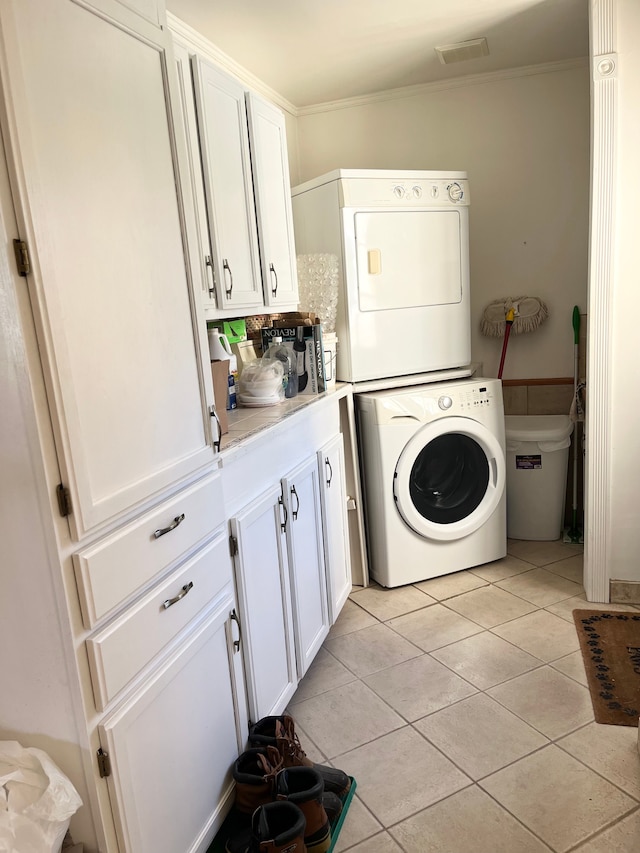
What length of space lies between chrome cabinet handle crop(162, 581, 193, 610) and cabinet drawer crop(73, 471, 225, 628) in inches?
2.6

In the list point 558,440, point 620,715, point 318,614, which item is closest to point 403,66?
point 558,440

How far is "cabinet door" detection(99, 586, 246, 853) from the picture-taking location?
1.14 meters

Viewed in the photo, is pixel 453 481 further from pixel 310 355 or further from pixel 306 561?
pixel 306 561

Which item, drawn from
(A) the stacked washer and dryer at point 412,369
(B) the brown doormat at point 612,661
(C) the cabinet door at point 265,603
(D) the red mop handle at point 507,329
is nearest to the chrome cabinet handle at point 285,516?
(C) the cabinet door at point 265,603

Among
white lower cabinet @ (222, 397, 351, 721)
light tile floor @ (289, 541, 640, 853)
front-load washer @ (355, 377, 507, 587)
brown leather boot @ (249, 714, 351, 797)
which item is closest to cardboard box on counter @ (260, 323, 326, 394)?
white lower cabinet @ (222, 397, 351, 721)

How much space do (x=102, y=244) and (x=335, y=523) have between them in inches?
63.3

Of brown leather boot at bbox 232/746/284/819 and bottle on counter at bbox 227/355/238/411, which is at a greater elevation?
bottle on counter at bbox 227/355/238/411

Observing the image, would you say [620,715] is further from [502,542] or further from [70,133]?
[70,133]

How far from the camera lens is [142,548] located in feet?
3.96

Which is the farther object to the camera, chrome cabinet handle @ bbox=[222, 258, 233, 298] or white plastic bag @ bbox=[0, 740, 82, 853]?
chrome cabinet handle @ bbox=[222, 258, 233, 298]

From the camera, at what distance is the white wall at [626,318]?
2297 mm

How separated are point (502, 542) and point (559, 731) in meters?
1.21

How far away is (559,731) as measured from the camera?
6.27 ft

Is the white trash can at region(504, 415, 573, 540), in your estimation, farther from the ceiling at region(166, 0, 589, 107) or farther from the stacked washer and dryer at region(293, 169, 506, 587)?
the ceiling at region(166, 0, 589, 107)
